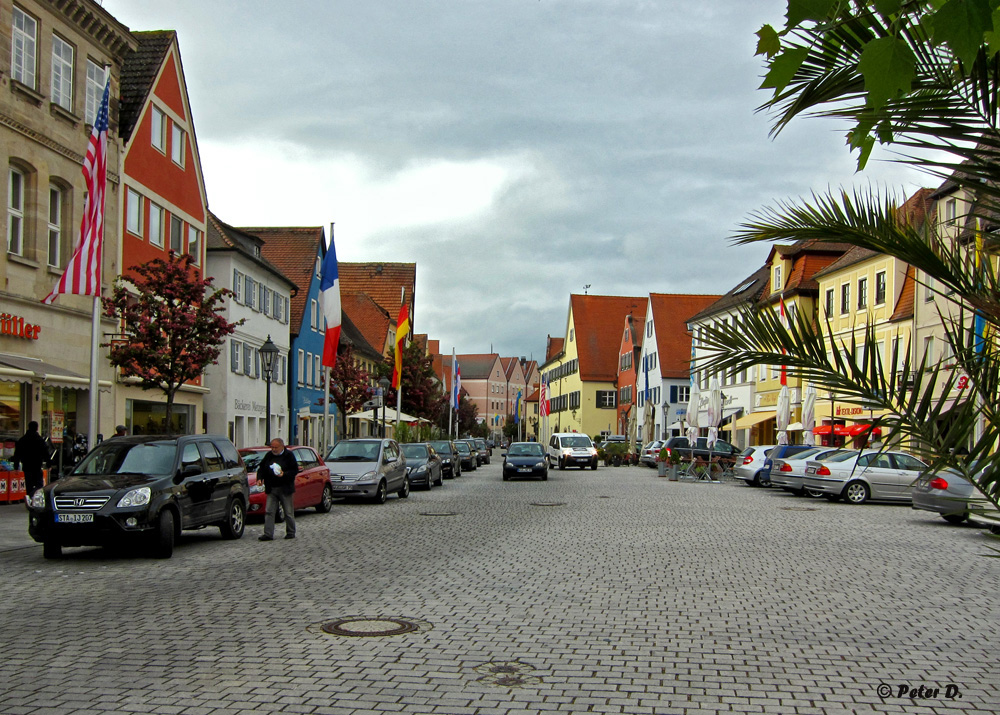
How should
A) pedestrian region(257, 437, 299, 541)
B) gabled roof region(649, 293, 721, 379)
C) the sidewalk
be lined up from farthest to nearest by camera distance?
gabled roof region(649, 293, 721, 379)
pedestrian region(257, 437, 299, 541)
the sidewalk

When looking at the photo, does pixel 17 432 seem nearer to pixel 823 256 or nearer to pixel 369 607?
pixel 369 607

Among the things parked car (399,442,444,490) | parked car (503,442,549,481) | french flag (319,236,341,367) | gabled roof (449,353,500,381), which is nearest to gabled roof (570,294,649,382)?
parked car (503,442,549,481)

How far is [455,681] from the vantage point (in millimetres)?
6508

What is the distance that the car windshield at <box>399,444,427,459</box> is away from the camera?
106 ft

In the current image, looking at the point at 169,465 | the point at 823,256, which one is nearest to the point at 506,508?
the point at 169,465

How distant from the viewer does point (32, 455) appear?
778 inches

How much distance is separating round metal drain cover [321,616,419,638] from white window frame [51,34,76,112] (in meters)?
20.9

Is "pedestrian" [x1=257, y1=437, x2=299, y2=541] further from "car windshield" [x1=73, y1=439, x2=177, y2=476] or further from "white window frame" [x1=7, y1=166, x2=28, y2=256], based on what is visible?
"white window frame" [x1=7, y1=166, x2=28, y2=256]

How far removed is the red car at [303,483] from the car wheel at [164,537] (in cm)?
573

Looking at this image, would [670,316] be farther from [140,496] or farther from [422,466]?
[140,496]

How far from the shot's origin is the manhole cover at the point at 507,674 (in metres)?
6.45

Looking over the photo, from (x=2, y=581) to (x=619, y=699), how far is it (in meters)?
8.02

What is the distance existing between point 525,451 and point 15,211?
852 inches

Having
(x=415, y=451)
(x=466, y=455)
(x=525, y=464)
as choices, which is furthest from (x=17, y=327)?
(x=466, y=455)
